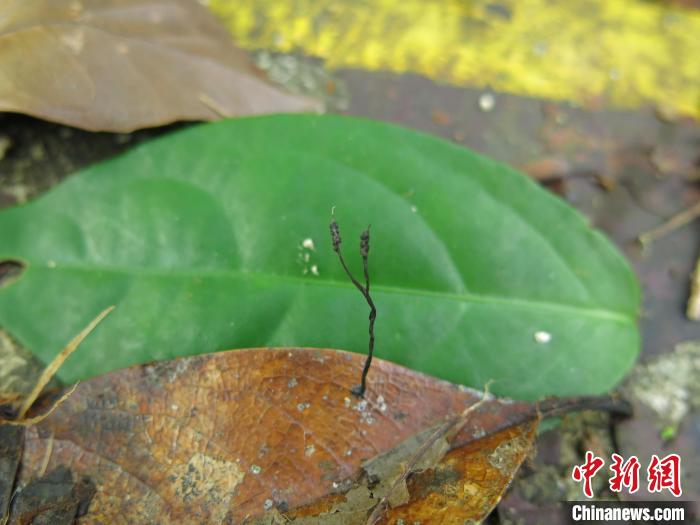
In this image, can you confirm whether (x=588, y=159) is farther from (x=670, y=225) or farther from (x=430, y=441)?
(x=430, y=441)

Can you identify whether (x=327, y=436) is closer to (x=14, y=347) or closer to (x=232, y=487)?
(x=232, y=487)

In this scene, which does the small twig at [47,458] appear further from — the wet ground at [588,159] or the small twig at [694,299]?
the small twig at [694,299]

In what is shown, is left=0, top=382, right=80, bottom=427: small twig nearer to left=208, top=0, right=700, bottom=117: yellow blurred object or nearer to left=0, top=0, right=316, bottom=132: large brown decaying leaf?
left=0, top=0, right=316, bottom=132: large brown decaying leaf

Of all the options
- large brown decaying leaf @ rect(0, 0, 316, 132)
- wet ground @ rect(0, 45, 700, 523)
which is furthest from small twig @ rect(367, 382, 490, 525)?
large brown decaying leaf @ rect(0, 0, 316, 132)

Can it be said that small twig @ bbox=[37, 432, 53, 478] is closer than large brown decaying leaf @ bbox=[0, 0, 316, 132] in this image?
Yes

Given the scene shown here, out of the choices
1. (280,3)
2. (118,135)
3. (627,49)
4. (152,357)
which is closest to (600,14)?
(627,49)

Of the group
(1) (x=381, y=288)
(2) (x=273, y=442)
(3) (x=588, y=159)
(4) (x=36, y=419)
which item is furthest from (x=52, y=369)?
(3) (x=588, y=159)

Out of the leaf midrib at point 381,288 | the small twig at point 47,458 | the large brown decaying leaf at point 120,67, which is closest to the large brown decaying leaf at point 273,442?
the small twig at point 47,458

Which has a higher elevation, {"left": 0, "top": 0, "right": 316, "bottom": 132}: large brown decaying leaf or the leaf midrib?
{"left": 0, "top": 0, "right": 316, "bottom": 132}: large brown decaying leaf
